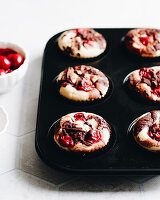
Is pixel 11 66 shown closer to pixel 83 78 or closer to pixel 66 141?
pixel 83 78

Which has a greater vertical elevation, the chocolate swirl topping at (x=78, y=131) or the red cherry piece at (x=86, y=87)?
the red cherry piece at (x=86, y=87)

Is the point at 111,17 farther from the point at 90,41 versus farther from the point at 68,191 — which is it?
the point at 68,191

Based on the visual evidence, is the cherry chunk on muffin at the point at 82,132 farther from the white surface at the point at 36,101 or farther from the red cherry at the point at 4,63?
the red cherry at the point at 4,63

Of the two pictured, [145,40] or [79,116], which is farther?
[145,40]

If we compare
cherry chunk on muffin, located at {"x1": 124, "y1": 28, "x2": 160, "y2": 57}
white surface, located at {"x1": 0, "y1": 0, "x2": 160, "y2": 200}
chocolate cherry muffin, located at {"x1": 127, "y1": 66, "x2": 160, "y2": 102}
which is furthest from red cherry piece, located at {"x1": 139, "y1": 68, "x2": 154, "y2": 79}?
white surface, located at {"x1": 0, "y1": 0, "x2": 160, "y2": 200}

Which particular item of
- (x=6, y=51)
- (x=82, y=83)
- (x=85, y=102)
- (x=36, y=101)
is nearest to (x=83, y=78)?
(x=82, y=83)

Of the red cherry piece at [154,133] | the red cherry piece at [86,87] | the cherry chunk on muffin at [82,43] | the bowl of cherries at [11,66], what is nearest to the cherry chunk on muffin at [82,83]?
the red cherry piece at [86,87]
